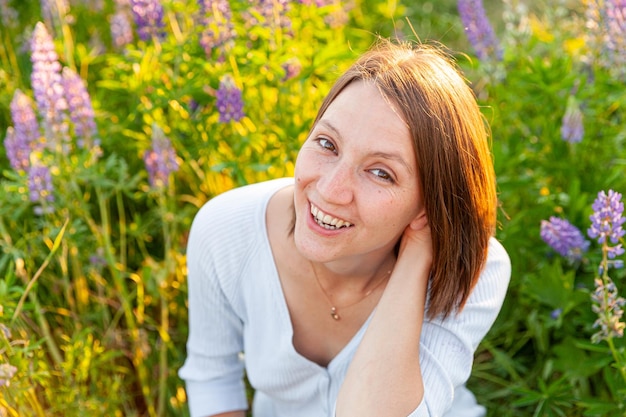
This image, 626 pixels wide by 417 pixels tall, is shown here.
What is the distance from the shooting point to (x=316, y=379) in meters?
1.93

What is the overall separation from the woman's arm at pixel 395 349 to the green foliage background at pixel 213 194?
0.55 metres

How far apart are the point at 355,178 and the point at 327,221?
0.36ft

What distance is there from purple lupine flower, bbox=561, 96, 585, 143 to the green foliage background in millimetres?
99

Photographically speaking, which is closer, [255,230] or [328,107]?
[328,107]

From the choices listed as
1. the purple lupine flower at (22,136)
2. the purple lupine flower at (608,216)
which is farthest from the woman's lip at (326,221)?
the purple lupine flower at (22,136)

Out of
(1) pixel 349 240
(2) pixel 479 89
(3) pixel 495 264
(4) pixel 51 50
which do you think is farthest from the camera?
(2) pixel 479 89

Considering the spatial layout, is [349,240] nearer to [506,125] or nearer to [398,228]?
[398,228]

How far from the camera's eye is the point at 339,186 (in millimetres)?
1550

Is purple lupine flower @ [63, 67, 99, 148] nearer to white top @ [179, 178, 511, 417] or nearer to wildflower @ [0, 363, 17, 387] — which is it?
white top @ [179, 178, 511, 417]

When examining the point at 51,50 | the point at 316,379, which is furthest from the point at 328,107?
the point at 51,50

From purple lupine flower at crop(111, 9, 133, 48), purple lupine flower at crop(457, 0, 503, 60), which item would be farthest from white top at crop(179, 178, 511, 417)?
purple lupine flower at crop(111, 9, 133, 48)

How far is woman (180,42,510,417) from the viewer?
1.57 meters

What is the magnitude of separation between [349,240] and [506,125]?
4.32 feet

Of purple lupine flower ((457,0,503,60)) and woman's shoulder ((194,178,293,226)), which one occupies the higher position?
purple lupine flower ((457,0,503,60))
